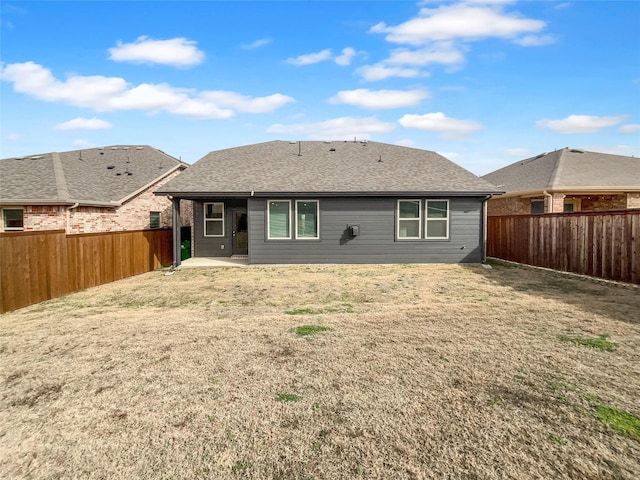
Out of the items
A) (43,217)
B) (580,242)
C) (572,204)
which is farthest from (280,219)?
(572,204)

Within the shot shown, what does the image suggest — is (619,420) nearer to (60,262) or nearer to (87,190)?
(60,262)

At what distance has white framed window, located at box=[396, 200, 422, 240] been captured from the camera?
1309 centimetres

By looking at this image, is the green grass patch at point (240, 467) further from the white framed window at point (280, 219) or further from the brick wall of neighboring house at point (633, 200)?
the brick wall of neighboring house at point (633, 200)

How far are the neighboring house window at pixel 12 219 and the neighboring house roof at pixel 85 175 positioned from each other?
551 millimetres

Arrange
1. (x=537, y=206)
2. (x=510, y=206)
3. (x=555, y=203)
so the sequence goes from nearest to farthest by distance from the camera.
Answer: (x=555, y=203) < (x=537, y=206) < (x=510, y=206)

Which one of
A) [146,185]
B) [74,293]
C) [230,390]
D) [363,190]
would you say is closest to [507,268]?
[363,190]

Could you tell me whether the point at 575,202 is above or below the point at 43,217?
above

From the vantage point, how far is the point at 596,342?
483cm

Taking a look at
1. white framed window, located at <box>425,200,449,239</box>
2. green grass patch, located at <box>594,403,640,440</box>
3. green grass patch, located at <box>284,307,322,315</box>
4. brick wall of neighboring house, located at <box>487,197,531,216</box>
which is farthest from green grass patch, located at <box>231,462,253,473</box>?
brick wall of neighboring house, located at <box>487,197,531,216</box>

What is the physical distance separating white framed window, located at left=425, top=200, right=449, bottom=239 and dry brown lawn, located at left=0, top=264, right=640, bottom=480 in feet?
20.1

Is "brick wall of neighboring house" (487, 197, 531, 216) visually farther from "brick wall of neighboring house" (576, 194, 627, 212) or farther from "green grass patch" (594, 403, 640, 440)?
"green grass patch" (594, 403, 640, 440)

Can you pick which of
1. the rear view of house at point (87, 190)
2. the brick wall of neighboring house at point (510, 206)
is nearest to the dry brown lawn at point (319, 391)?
the rear view of house at point (87, 190)

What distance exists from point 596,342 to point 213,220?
535 inches

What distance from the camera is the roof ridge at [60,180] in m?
12.2
